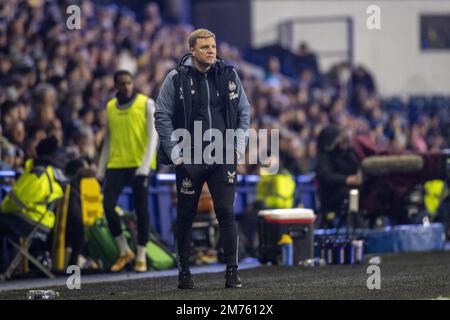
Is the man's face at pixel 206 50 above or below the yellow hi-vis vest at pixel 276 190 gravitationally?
above

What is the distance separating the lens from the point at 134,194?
15242mm

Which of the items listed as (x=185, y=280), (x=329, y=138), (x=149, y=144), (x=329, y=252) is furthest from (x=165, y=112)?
(x=329, y=138)

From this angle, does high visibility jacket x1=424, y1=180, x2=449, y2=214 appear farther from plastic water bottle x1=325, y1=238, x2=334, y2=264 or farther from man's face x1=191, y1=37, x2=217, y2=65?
man's face x1=191, y1=37, x2=217, y2=65

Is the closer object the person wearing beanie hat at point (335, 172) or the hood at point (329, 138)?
the person wearing beanie hat at point (335, 172)

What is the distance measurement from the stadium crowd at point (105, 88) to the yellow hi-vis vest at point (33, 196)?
120cm

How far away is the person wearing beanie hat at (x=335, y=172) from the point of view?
1853cm

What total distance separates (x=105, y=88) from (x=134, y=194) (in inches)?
229

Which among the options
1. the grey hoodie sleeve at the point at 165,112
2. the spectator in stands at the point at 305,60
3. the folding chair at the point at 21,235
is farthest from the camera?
the spectator in stands at the point at 305,60

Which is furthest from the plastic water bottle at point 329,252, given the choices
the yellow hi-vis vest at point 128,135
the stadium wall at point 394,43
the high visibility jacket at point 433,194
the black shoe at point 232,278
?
the stadium wall at point 394,43

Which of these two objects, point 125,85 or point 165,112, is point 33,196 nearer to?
point 125,85

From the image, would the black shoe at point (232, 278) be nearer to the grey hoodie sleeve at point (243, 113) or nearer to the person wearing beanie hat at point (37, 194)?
the grey hoodie sleeve at point (243, 113)

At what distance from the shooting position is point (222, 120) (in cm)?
1177

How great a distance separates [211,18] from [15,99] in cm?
1673
